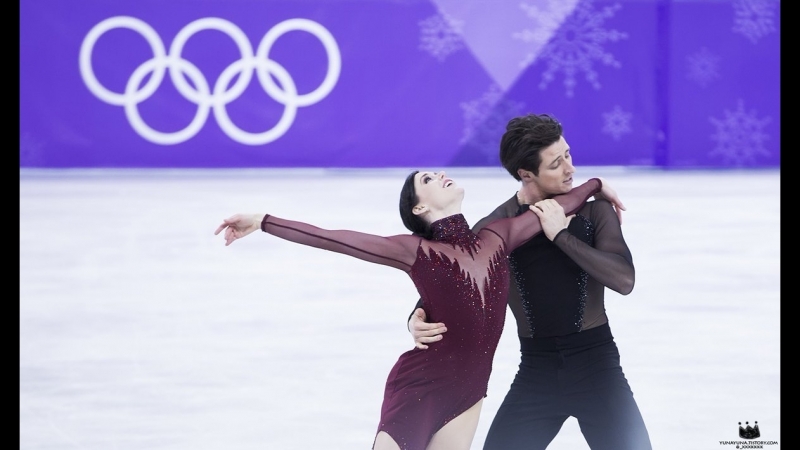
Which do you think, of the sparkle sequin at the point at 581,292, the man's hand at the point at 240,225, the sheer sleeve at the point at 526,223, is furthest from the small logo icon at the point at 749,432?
the man's hand at the point at 240,225

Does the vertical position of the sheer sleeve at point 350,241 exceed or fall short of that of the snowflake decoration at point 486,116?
it falls short

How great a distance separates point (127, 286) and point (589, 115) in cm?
797

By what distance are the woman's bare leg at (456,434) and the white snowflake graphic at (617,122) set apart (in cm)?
1153

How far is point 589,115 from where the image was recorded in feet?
47.7

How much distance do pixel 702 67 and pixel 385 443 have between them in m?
12.2

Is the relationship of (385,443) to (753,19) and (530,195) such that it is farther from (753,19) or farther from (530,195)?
(753,19)

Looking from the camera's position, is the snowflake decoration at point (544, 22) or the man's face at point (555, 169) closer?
the man's face at point (555, 169)

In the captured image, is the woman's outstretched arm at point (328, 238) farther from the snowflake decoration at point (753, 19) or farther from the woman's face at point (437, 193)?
the snowflake decoration at point (753, 19)

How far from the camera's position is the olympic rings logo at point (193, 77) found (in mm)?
14000

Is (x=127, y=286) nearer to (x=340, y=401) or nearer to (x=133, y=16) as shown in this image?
(x=340, y=401)

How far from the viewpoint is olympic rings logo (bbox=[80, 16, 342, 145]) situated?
45.9 feet

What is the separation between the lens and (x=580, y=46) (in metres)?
14.4

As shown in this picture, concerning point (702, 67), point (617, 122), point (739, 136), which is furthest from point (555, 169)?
point (739, 136)
